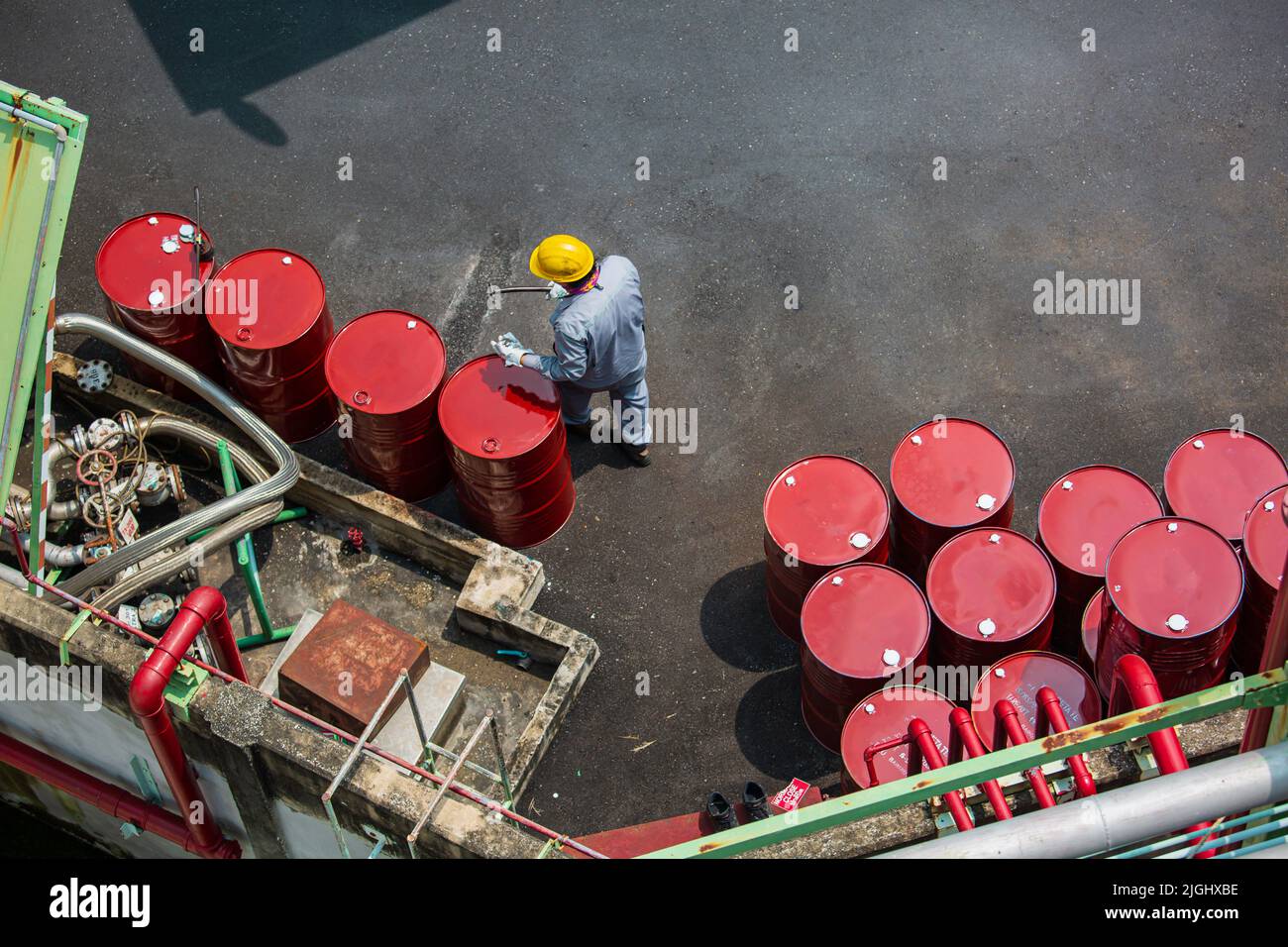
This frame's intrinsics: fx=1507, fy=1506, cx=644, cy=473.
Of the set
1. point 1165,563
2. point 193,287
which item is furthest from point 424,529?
point 1165,563

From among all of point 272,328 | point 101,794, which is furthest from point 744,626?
point 101,794

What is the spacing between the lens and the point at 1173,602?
31.2ft

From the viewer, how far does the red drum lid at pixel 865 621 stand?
982 cm

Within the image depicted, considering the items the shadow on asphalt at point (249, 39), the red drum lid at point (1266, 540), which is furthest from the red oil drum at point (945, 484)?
the shadow on asphalt at point (249, 39)

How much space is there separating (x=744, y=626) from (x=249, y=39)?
7913 mm

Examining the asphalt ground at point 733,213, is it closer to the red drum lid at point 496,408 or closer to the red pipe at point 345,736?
the red drum lid at point 496,408

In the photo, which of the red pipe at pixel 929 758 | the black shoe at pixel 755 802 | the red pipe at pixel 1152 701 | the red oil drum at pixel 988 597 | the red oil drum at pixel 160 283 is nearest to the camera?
the red pipe at pixel 1152 701

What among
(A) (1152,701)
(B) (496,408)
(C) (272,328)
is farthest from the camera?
(C) (272,328)

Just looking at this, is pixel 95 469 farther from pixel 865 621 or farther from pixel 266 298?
pixel 865 621

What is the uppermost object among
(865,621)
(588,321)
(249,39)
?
(249,39)

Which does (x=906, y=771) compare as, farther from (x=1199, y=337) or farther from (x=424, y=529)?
(x=1199, y=337)

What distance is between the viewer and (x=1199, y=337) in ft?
40.4

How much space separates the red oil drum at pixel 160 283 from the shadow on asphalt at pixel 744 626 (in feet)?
14.5

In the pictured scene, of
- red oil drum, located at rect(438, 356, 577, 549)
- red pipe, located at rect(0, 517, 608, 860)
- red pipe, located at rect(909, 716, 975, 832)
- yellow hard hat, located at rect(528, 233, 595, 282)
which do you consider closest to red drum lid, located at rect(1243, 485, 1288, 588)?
red pipe, located at rect(909, 716, 975, 832)
